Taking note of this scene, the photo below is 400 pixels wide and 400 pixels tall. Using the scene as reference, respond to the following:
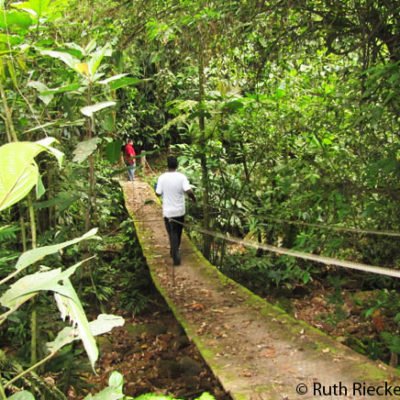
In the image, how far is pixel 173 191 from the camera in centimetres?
509

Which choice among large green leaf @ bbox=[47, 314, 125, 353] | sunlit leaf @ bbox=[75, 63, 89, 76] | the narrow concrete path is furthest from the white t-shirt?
large green leaf @ bbox=[47, 314, 125, 353]

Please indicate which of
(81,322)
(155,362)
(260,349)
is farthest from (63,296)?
(155,362)

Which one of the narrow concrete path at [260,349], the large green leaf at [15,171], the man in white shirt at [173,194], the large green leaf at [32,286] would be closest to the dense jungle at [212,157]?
the large green leaf at [32,286]

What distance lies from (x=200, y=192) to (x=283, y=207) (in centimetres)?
239

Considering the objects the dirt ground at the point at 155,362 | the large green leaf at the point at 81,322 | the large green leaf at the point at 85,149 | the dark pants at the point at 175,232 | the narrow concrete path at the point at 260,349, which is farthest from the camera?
the dark pants at the point at 175,232

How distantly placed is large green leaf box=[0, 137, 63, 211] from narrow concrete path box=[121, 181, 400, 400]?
231 centimetres

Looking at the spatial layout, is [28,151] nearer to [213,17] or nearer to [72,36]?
[213,17]

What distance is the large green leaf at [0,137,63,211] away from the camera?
0.73m

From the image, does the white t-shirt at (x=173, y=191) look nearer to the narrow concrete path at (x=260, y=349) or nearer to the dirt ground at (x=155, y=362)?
the narrow concrete path at (x=260, y=349)

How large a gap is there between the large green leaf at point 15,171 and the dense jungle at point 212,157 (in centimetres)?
17

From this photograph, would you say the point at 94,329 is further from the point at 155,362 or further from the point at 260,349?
the point at 155,362

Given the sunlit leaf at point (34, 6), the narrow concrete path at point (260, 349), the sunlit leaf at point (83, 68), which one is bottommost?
the narrow concrete path at point (260, 349)

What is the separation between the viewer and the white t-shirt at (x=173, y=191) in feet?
16.7

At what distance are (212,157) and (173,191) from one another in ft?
3.86
